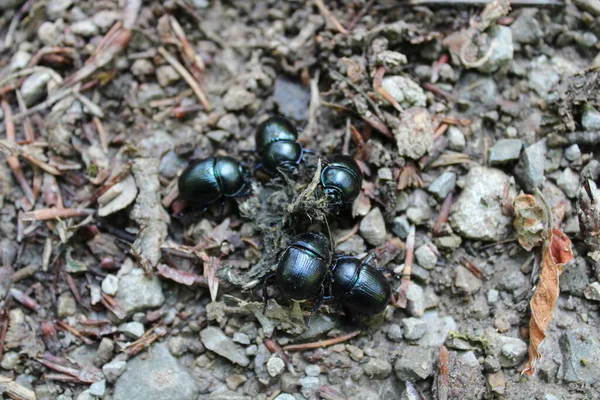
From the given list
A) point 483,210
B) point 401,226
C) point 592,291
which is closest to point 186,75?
point 401,226

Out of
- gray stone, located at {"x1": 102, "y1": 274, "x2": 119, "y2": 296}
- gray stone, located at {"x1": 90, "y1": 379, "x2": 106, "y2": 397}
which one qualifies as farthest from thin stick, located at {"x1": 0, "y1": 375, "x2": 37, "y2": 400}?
gray stone, located at {"x1": 102, "y1": 274, "x2": 119, "y2": 296}

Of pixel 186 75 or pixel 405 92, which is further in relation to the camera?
pixel 186 75

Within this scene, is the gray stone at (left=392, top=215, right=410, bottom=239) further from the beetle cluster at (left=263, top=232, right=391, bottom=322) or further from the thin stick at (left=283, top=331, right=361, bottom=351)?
the thin stick at (left=283, top=331, right=361, bottom=351)

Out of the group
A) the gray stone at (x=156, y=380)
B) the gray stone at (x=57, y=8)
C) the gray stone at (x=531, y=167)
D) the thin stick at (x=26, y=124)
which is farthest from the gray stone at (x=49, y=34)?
the gray stone at (x=531, y=167)

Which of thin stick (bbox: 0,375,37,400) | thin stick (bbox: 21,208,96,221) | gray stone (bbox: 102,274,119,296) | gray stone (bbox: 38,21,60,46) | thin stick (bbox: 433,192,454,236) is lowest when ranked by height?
thin stick (bbox: 0,375,37,400)

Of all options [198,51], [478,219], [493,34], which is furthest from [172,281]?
[493,34]

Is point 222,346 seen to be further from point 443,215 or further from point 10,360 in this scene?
point 443,215

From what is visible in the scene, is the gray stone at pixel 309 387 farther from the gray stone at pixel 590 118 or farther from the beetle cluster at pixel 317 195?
the gray stone at pixel 590 118
